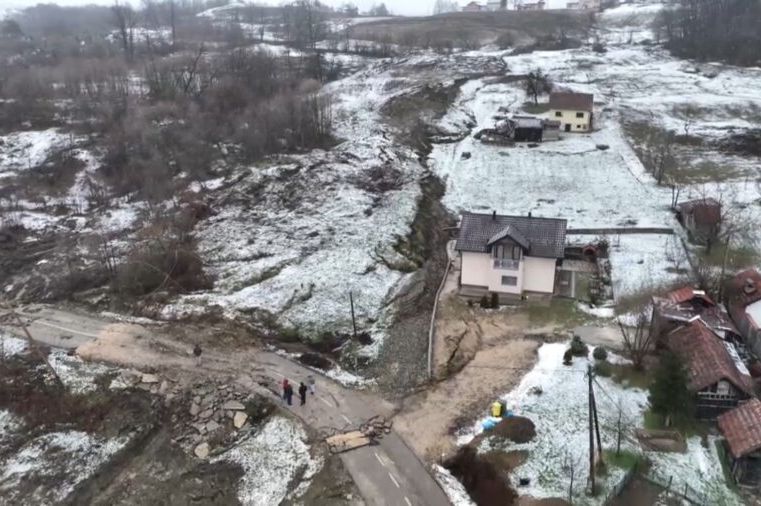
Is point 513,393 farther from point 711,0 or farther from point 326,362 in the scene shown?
point 711,0

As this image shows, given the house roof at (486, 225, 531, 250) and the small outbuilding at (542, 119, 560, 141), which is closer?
the house roof at (486, 225, 531, 250)

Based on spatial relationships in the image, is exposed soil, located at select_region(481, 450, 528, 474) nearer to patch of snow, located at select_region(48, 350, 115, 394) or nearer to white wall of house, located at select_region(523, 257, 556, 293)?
white wall of house, located at select_region(523, 257, 556, 293)

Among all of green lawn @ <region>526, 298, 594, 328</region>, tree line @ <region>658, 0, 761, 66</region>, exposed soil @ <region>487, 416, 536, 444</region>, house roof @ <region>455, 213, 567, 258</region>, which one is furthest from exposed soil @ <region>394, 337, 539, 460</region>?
tree line @ <region>658, 0, 761, 66</region>

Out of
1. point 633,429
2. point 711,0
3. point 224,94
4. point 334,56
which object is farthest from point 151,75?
point 711,0

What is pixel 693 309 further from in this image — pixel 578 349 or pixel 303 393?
pixel 303 393

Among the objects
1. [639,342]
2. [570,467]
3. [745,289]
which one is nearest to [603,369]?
[639,342]
